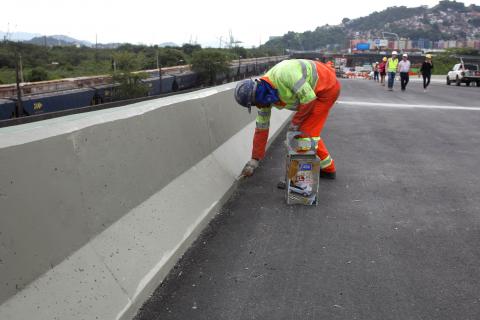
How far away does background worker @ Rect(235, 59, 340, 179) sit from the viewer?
17.4ft

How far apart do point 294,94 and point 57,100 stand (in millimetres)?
11513

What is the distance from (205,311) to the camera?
3.15 metres

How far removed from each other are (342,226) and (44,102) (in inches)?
452

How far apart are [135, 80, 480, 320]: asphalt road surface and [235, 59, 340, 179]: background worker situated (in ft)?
2.41

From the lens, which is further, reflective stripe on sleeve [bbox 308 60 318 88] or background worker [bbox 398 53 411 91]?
background worker [bbox 398 53 411 91]

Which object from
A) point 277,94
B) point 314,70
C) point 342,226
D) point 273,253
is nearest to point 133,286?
point 273,253

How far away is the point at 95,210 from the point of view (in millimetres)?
3164

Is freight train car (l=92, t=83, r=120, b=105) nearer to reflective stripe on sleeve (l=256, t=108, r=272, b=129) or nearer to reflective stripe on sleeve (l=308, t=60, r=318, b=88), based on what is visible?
reflective stripe on sleeve (l=256, t=108, r=272, b=129)

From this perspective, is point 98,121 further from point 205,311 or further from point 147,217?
point 205,311

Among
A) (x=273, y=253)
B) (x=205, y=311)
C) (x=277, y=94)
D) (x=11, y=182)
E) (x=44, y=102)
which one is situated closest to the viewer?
(x=11, y=182)

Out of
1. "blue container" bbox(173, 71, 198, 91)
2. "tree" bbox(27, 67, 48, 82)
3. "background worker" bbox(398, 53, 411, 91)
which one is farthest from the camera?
"tree" bbox(27, 67, 48, 82)

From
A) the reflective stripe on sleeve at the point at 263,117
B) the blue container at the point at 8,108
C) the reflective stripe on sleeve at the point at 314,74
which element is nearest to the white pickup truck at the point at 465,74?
the blue container at the point at 8,108

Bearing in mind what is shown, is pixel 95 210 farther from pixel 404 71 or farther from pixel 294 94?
pixel 404 71

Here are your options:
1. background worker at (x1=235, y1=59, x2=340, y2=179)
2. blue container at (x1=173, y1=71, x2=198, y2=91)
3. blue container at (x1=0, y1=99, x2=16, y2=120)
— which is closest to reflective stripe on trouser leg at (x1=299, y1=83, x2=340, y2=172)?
background worker at (x1=235, y1=59, x2=340, y2=179)
